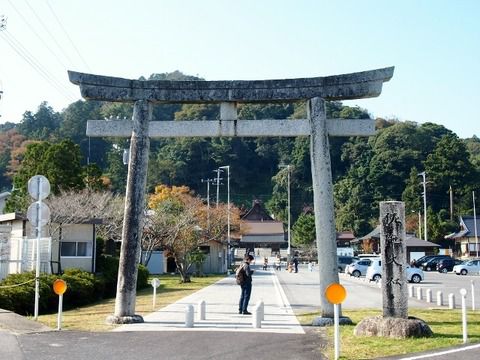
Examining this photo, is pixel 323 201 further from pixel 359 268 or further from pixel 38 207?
pixel 359 268

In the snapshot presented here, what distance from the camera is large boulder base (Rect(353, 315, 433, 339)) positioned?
1084 cm

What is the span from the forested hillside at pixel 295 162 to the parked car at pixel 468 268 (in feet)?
66.9

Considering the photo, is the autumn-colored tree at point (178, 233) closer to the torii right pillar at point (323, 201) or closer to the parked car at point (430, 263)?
the parked car at point (430, 263)

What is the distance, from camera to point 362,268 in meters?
43.9

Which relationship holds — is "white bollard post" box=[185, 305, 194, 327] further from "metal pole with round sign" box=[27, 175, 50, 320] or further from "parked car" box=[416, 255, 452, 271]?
"parked car" box=[416, 255, 452, 271]

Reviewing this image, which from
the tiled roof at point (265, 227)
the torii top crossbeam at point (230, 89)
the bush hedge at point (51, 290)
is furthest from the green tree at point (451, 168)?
the torii top crossbeam at point (230, 89)

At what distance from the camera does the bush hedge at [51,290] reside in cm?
1658

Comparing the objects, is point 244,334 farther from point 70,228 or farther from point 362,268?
point 362,268

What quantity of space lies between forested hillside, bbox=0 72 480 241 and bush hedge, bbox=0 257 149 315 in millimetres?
44485

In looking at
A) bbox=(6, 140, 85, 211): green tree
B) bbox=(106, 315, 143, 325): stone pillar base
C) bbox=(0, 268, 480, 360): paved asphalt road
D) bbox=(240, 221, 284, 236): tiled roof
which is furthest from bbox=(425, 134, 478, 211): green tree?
bbox=(106, 315, 143, 325): stone pillar base

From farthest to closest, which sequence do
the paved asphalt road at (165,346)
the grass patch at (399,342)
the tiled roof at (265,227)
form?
the tiled roof at (265,227) < the grass patch at (399,342) < the paved asphalt road at (165,346)

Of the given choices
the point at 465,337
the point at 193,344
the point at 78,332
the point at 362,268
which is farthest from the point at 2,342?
the point at 362,268

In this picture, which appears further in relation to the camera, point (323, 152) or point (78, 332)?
point (323, 152)

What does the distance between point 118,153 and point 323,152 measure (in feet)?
225
